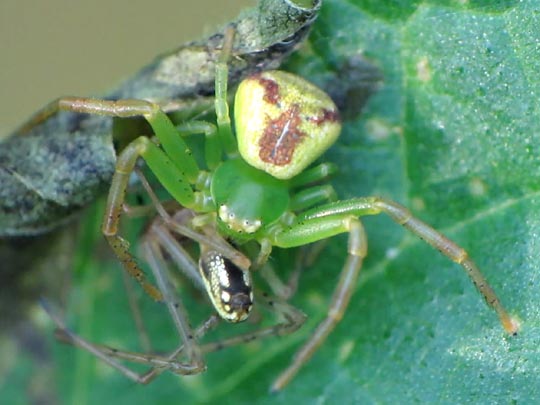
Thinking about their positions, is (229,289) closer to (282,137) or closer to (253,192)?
(253,192)

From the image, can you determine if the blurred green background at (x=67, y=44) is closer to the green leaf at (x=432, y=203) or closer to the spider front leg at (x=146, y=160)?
the spider front leg at (x=146, y=160)

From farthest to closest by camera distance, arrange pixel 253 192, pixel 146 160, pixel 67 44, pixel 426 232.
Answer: pixel 67 44, pixel 253 192, pixel 146 160, pixel 426 232

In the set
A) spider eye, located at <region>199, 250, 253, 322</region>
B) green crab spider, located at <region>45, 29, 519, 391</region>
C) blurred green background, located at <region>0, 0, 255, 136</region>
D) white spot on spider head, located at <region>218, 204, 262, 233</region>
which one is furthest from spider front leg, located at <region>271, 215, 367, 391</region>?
blurred green background, located at <region>0, 0, 255, 136</region>

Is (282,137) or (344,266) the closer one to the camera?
(282,137)

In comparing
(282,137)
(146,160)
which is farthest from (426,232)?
(146,160)

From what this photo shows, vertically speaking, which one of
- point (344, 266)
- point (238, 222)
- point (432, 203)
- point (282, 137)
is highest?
point (282, 137)

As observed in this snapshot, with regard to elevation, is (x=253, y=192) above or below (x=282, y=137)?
below

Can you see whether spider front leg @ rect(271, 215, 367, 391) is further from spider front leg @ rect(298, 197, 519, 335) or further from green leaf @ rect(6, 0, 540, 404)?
green leaf @ rect(6, 0, 540, 404)

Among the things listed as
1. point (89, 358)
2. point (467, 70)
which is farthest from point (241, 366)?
point (467, 70)
